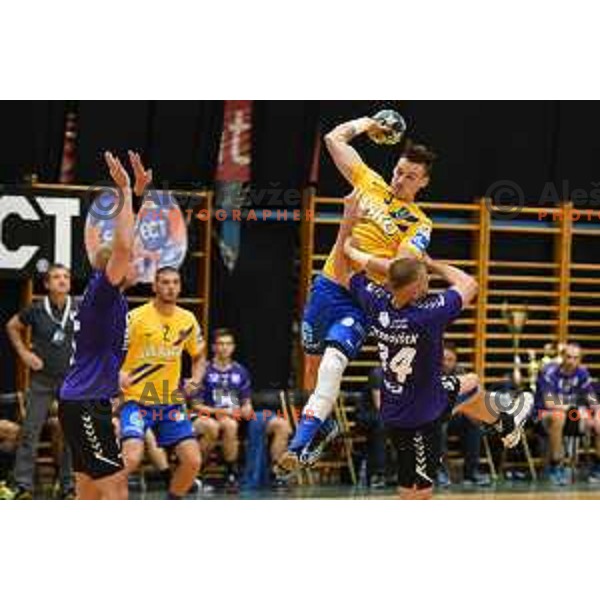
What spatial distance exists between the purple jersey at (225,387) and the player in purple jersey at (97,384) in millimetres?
4672

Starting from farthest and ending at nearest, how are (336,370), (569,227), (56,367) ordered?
(569,227) < (56,367) < (336,370)

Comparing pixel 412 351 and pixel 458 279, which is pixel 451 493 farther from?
pixel 458 279

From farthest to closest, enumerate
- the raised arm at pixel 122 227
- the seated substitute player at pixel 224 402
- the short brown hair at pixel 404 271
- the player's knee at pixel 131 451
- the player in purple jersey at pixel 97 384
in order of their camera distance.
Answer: the seated substitute player at pixel 224 402
the player's knee at pixel 131 451
the player in purple jersey at pixel 97 384
the short brown hair at pixel 404 271
the raised arm at pixel 122 227

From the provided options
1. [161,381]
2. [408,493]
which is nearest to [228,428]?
[161,381]

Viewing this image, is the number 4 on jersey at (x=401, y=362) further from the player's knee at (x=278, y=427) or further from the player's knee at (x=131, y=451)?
the player's knee at (x=278, y=427)

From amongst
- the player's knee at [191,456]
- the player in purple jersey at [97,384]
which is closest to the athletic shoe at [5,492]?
the player's knee at [191,456]

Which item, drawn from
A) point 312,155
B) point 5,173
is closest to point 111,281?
point 5,173

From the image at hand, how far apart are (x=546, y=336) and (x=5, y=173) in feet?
19.9

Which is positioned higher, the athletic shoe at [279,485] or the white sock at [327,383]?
the white sock at [327,383]

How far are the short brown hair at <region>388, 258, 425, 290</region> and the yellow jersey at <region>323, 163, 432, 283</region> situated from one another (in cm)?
71

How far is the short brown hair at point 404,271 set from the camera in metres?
7.21

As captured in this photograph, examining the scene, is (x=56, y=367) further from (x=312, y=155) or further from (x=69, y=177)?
(x=312, y=155)

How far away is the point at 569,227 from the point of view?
Answer: 570 inches

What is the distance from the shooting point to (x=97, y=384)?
7.43m
